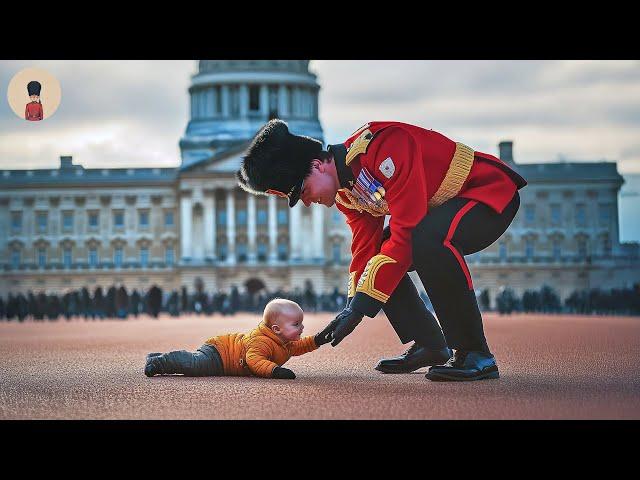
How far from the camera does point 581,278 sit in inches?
3314

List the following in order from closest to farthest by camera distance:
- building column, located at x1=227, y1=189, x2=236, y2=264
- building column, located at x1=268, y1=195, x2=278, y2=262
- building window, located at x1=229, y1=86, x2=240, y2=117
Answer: building column, located at x1=268, y1=195, x2=278, y2=262 → building column, located at x1=227, y1=189, x2=236, y2=264 → building window, located at x1=229, y1=86, x2=240, y2=117

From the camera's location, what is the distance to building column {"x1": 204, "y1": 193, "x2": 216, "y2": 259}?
273 ft

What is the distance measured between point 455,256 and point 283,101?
288 ft

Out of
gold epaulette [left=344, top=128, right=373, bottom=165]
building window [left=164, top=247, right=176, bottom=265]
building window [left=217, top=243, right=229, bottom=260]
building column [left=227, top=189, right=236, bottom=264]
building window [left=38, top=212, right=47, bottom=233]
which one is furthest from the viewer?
building window [left=38, top=212, right=47, bottom=233]

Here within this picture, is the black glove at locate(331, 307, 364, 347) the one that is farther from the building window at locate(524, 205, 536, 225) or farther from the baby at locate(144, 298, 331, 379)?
the building window at locate(524, 205, 536, 225)

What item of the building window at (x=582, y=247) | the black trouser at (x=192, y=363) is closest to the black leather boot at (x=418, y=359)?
the black trouser at (x=192, y=363)

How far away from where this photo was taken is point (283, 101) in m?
94.6

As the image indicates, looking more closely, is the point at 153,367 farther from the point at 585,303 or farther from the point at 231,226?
the point at 231,226

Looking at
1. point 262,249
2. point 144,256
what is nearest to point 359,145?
point 262,249

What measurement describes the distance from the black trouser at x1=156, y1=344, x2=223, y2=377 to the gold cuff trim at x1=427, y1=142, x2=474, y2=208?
171cm

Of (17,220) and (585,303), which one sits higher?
(17,220)

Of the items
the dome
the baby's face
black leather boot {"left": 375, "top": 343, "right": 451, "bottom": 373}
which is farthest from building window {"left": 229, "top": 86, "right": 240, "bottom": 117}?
the baby's face

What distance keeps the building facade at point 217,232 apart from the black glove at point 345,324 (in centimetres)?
7494
